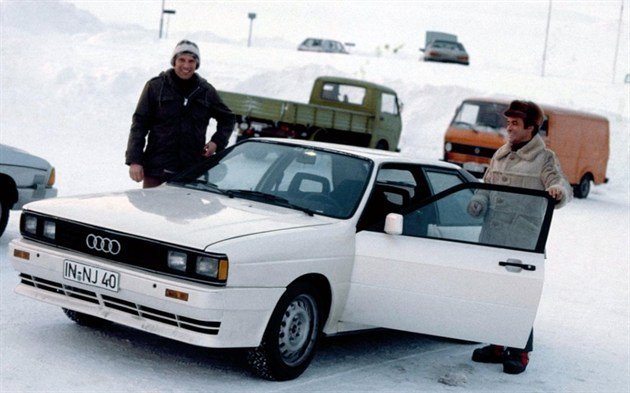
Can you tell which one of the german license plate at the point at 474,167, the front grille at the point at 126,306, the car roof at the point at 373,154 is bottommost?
the german license plate at the point at 474,167

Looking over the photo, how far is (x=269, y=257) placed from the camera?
6.05 meters

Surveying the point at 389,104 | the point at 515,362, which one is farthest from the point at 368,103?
the point at 515,362

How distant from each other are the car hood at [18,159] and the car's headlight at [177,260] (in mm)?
4155

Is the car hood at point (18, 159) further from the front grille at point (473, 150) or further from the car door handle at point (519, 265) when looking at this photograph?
the front grille at point (473, 150)

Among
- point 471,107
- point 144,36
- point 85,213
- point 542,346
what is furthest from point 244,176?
point 144,36

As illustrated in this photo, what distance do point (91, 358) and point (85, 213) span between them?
32.7 inches

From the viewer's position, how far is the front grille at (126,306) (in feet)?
19.2

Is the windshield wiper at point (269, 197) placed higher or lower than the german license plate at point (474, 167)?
higher

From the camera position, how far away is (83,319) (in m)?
7.10

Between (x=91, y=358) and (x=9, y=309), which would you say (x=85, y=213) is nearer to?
(x=91, y=358)

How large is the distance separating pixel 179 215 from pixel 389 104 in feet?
60.6

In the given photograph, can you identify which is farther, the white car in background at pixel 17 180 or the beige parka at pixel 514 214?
the white car in background at pixel 17 180

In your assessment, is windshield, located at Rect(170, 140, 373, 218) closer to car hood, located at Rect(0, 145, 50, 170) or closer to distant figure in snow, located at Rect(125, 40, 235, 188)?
distant figure in snow, located at Rect(125, 40, 235, 188)

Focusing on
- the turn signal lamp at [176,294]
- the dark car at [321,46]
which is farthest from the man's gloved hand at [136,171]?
the dark car at [321,46]
